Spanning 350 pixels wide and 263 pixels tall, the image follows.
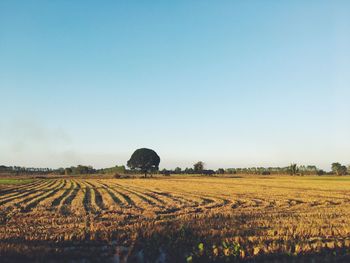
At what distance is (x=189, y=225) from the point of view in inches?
530

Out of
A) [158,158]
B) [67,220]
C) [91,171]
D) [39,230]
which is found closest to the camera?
[39,230]

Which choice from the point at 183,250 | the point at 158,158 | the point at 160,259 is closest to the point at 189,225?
the point at 183,250

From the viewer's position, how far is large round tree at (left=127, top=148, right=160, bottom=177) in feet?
372

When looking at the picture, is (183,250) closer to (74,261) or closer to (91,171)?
(74,261)

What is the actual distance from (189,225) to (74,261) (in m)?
5.77

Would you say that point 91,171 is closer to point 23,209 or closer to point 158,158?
point 158,158

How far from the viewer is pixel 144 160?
113 metres

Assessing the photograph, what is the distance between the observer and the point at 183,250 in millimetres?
9805

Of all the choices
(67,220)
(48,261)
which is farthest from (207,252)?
(67,220)

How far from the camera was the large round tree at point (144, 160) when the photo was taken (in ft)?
372

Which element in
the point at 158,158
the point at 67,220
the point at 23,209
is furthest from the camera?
the point at 158,158

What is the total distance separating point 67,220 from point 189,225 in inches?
237

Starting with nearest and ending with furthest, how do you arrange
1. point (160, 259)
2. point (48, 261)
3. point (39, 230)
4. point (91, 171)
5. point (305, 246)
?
1. point (48, 261)
2. point (160, 259)
3. point (305, 246)
4. point (39, 230)
5. point (91, 171)

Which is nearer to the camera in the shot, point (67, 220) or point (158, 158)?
point (67, 220)
